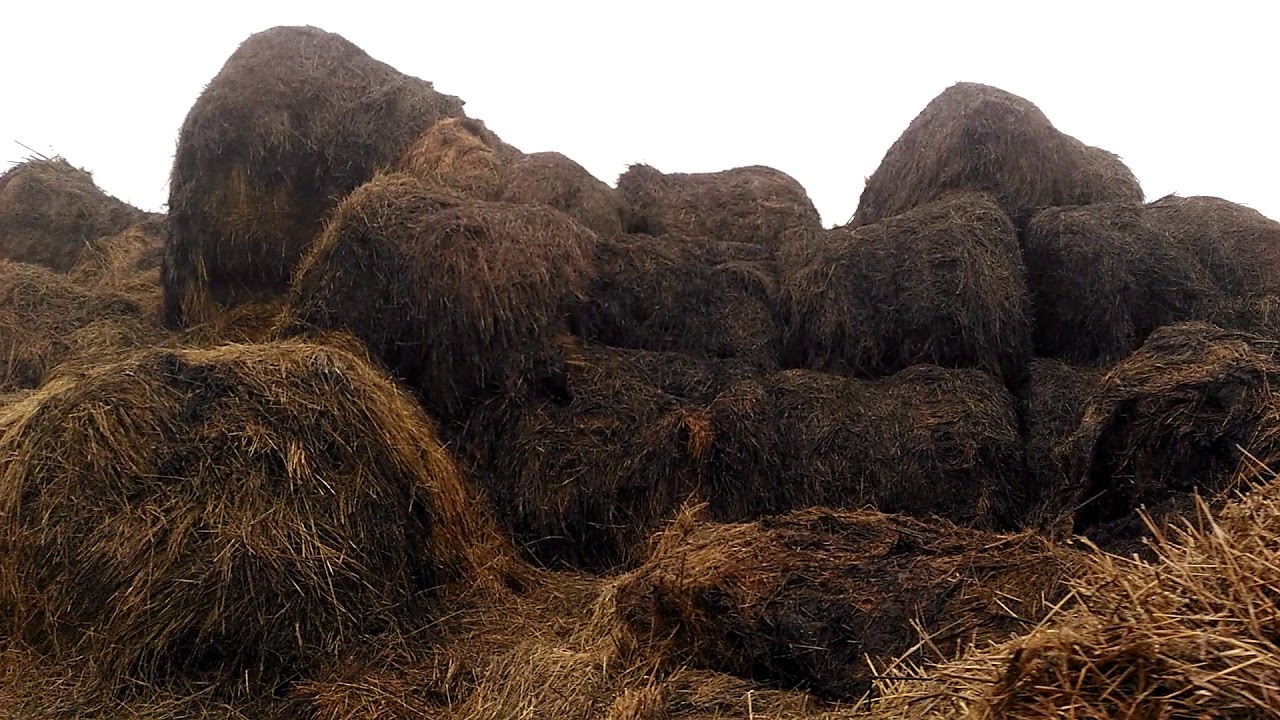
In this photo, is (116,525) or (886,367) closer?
(116,525)

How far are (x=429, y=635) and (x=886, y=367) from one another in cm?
277

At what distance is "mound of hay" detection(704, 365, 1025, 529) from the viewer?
185 inches

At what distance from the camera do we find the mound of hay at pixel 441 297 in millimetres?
5141

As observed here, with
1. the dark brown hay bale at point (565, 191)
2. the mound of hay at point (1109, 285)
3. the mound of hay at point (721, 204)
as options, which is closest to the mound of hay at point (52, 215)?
the dark brown hay bale at point (565, 191)

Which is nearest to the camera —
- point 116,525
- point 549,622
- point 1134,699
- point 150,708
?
point 1134,699

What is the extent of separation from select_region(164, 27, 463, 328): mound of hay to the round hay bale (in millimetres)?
1847

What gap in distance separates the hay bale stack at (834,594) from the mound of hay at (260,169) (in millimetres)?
3643

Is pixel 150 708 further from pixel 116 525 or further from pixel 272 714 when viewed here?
pixel 116 525

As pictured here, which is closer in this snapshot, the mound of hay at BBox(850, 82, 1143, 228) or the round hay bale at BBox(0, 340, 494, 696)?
the round hay bale at BBox(0, 340, 494, 696)

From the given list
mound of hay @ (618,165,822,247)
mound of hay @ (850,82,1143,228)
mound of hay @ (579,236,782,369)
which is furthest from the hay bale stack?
mound of hay @ (618,165,822,247)

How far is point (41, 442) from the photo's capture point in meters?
4.18

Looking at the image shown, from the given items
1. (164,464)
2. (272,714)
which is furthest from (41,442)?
(272,714)

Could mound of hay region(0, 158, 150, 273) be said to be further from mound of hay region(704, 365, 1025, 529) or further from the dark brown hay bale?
mound of hay region(704, 365, 1025, 529)

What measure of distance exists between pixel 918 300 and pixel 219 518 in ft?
11.5
